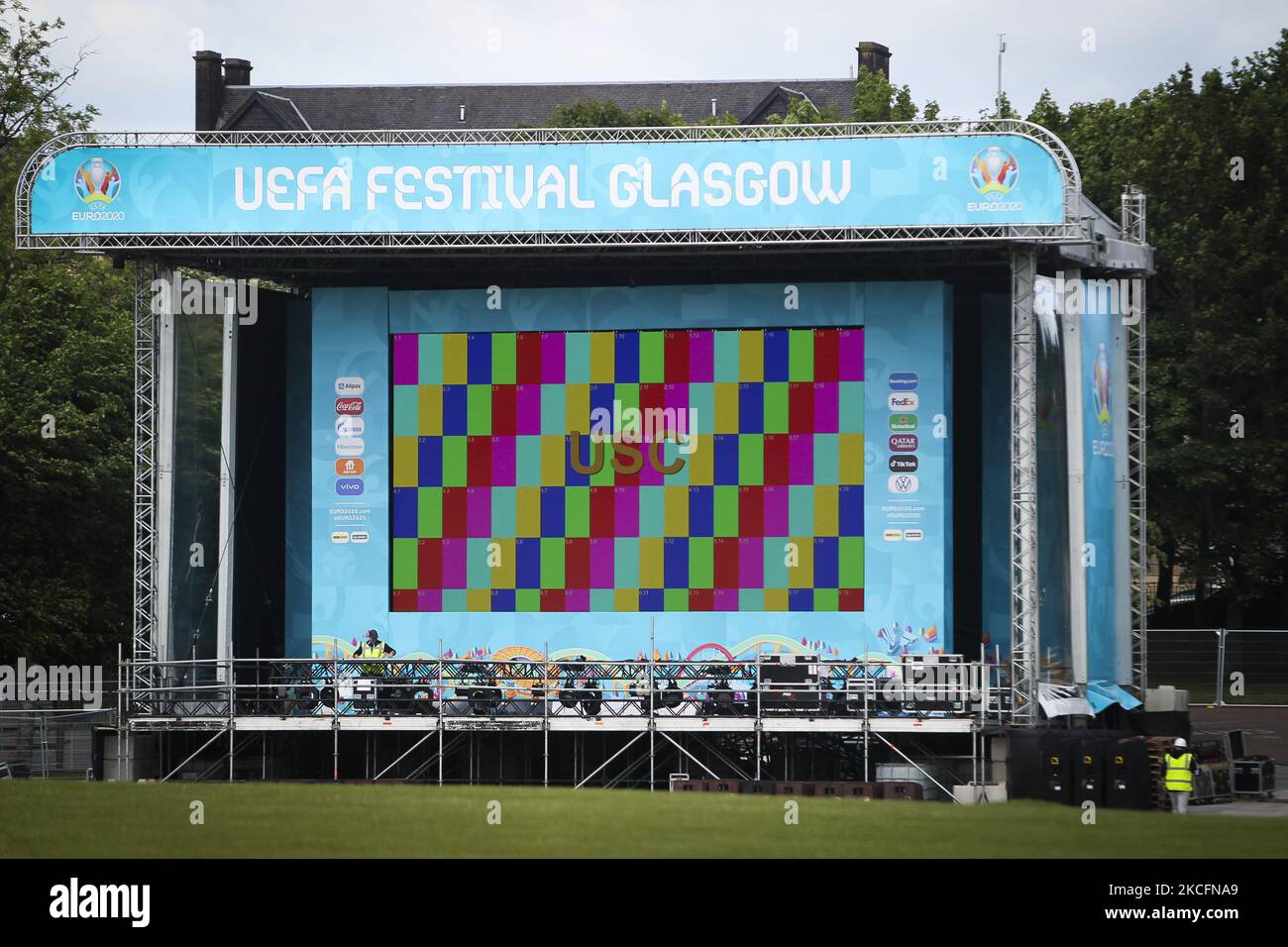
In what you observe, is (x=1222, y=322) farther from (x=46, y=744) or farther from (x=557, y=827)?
(x=557, y=827)

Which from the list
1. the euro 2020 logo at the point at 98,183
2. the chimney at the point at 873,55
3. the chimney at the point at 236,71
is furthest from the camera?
the chimney at the point at 236,71

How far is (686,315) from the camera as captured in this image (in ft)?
103

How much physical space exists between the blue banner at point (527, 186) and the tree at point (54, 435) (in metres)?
7.75

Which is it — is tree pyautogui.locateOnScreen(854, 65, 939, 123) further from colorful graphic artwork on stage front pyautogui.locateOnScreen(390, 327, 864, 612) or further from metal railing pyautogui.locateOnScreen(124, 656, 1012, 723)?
metal railing pyautogui.locateOnScreen(124, 656, 1012, 723)

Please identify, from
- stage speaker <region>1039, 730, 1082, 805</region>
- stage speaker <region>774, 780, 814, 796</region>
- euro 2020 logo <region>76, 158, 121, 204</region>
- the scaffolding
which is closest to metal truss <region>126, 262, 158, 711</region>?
the scaffolding

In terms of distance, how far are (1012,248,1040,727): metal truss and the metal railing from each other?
0.48 metres

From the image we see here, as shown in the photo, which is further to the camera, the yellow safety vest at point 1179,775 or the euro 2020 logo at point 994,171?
the euro 2020 logo at point 994,171

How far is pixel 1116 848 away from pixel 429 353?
18413 millimetres

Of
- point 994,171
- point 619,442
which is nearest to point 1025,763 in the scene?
point 994,171

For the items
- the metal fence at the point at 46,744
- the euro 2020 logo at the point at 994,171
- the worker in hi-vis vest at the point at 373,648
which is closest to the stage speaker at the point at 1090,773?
the euro 2020 logo at the point at 994,171

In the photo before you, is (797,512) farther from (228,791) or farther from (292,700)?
(228,791)

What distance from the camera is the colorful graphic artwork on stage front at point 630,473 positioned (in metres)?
30.8
